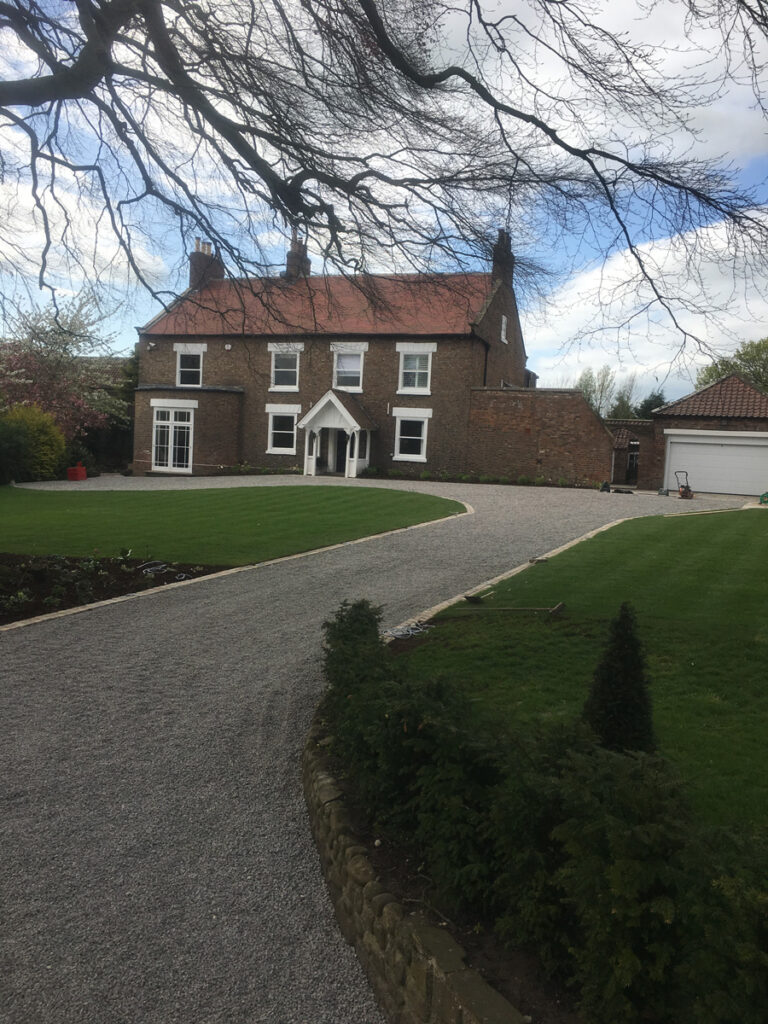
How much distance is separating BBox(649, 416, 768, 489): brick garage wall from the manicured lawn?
1849cm

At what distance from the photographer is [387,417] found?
3238 centimetres

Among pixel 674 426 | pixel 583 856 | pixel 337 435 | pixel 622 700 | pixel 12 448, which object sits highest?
pixel 674 426

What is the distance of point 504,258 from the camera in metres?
7.82

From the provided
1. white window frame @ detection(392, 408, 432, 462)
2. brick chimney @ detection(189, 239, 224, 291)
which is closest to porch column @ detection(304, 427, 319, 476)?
white window frame @ detection(392, 408, 432, 462)

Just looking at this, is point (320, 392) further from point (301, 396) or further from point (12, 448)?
point (12, 448)

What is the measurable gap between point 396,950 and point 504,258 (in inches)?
259

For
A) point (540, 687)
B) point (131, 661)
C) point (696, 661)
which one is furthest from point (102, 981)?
point (696, 661)

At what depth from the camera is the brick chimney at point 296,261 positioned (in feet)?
29.8

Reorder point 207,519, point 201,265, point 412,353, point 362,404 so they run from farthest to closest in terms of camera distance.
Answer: point 362,404 → point 412,353 → point 207,519 → point 201,265

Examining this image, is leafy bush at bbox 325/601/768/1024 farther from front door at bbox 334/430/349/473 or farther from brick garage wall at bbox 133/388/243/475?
brick garage wall at bbox 133/388/243/475

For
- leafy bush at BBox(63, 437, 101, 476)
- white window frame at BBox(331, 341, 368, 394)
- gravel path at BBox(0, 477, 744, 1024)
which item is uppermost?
white window frame at BBox(331, 341, 368, 394)

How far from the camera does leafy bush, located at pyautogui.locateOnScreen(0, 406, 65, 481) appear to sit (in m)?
26.9

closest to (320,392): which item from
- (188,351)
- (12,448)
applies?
(188,351)

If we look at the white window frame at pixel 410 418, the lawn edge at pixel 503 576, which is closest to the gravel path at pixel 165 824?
the lawn edge at pixel 503 576
